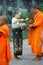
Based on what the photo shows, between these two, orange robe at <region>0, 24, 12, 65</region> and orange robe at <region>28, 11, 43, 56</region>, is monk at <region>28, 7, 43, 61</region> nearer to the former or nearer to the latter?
orange robe at <region>28, 11, 43, 56</region>

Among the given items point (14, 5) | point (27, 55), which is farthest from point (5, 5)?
point (27, 55)

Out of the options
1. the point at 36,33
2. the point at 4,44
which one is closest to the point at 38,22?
the point at 36,33

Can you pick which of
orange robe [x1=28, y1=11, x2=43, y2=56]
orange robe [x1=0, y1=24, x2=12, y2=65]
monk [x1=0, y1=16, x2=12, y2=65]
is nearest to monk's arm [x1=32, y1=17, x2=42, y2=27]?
orange robe [x1=28, y1=11, x2=43, y2=56]

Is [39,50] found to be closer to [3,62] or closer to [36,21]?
[36,21]

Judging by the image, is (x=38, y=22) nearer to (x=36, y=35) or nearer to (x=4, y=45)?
(x=36, y=35)

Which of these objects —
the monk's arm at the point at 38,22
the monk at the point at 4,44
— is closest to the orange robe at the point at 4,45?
the monk at the point at 4,44

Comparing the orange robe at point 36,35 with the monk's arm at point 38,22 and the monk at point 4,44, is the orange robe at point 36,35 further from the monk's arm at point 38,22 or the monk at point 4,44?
the monk at point 4,44

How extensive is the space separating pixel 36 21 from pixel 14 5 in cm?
1257

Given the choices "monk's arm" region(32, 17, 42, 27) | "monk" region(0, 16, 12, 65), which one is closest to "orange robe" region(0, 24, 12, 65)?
"monk" region(0, 16, 12, 65)

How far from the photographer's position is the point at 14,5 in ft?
77.3

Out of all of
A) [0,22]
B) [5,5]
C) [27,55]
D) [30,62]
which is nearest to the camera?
[0,22]

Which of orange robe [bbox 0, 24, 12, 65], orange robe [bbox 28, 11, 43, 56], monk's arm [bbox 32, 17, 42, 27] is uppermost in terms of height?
orange robe [bbox 0, 24, 12, 65]

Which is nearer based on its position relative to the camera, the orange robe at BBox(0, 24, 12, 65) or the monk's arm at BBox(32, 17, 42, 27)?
the orange robe at BBox(0, 24, 12, 65)

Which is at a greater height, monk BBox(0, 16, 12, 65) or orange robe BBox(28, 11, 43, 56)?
monk BBox(0, 16, 12, 65)
